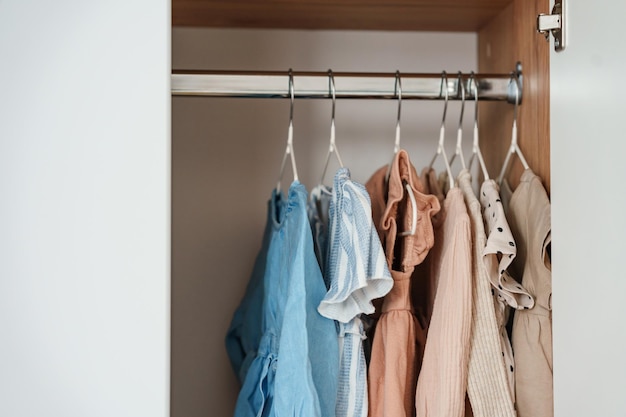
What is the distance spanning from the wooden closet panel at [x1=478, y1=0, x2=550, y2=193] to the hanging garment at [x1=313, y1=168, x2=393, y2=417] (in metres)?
0.31

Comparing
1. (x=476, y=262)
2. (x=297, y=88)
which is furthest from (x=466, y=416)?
(x=297, y=88)

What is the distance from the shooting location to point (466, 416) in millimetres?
1112

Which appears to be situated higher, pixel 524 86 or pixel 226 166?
pixel 524 86

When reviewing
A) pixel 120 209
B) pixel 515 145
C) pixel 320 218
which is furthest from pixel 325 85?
pixel 120 209

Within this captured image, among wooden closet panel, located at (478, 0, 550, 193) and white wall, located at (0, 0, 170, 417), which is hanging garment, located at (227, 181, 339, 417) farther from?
wooden closet panel, located at (478, 0, 550, 193)

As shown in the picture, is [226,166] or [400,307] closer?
[400,307]

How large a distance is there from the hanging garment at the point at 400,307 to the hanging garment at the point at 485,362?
94 millimetres

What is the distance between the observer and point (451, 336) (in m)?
1.04

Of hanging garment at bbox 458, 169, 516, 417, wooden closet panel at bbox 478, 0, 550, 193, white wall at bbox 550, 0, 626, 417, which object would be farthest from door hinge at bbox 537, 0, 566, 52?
hanging garment at bbox 458, 169, 516, 417

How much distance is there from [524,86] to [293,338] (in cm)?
59

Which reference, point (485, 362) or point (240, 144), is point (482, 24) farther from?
point (485, 362)

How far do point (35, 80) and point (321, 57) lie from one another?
720 millimetres

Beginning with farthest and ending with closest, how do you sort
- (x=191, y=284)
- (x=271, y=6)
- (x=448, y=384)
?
1. (x=191, y=284)
2. (x=271, y=6)
3. (x=448, y=384)

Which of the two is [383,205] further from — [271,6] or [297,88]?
[271,6]
